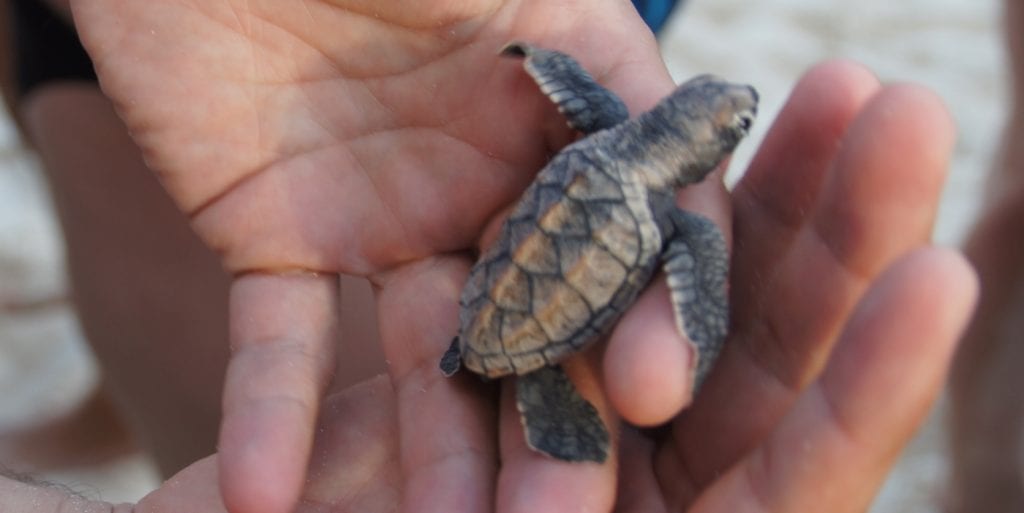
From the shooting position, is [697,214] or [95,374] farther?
[95,374]

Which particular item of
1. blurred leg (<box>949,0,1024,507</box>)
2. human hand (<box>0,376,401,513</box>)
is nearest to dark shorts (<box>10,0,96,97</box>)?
human hand (<box>0,376,401,513</box>)

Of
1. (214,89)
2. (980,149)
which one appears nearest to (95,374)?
(214,89)

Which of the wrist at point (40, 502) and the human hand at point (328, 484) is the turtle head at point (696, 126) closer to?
the human hand at point (328, 484)

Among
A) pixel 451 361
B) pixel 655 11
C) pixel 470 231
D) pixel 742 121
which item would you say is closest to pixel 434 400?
pixel 451 361

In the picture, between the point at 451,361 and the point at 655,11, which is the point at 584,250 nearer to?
the point at 451,361

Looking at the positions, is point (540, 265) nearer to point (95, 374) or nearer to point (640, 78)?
point (640, 78)

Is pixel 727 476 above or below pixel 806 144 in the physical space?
below
